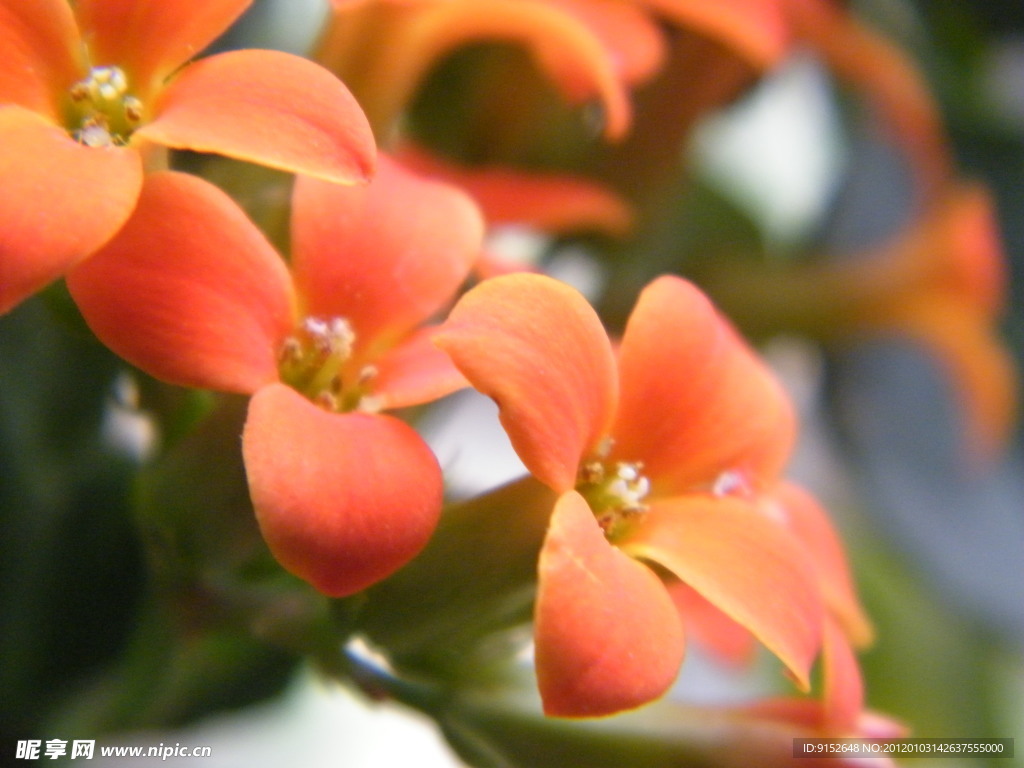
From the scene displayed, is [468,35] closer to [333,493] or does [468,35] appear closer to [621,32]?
[621,32]

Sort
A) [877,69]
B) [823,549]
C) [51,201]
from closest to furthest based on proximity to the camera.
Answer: [51,201]
[823,549]
[877,69]

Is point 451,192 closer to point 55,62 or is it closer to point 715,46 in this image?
point 55,62

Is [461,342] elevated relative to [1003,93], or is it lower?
elevated

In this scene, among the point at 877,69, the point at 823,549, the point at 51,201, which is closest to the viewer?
the point at 51,201

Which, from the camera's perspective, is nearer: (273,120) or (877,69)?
(273,120)

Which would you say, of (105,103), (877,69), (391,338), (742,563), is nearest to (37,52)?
(105,103)

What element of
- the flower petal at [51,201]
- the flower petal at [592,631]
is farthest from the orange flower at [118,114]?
the flower petal at [592,631]

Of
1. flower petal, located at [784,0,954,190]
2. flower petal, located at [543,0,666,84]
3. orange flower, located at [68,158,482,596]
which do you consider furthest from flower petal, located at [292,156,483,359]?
flower petal, located at [784,0,954,190]

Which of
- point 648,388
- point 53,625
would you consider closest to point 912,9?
point 648,388
